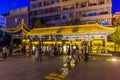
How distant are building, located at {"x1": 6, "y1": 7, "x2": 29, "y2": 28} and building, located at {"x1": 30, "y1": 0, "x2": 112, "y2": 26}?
A: 6.84 ft

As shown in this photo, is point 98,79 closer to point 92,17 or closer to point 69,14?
point 92,17

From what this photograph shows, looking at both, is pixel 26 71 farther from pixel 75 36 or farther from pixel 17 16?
pixel 17 16

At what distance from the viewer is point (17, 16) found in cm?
7844

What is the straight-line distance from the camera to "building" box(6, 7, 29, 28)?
76250 mm

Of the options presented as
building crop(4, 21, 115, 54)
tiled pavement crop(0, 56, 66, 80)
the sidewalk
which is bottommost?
the sidewalk

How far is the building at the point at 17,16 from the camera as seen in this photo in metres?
76.2

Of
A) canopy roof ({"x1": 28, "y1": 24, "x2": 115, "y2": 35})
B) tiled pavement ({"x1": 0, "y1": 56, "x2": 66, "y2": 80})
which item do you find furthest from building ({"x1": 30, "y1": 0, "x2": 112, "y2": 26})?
tiled pavement ({"x1": 0, "y1": 56, "x2": 66, "y2": 80})

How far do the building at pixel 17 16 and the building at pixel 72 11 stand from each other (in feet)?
6.84

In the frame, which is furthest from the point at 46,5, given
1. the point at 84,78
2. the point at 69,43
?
the point at 84,78

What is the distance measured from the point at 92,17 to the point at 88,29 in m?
25.3

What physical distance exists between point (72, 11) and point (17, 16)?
21.9 metres

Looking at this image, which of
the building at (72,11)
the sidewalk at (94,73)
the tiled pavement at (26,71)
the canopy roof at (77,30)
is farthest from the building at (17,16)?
the sidewalk at (94,73)

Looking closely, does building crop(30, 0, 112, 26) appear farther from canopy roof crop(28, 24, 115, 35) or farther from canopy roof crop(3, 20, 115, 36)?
canopy roof crop(28, 24, 115, 35)

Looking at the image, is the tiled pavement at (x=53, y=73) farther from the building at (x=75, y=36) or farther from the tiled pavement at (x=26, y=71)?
the building at (x=75, y=36)
